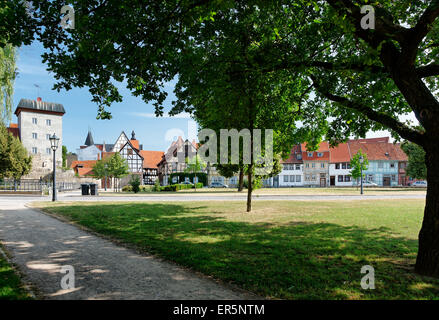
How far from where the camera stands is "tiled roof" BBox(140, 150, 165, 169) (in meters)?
→ 70.9

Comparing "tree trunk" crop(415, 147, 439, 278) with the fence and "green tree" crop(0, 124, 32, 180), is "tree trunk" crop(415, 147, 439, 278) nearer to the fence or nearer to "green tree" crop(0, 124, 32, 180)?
the fence

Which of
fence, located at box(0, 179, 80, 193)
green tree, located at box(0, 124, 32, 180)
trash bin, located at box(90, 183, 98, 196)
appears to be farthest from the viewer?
green tree, located at box(0, 124, 32, 180)

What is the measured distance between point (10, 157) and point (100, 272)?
42.9m

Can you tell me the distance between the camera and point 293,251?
22.4ft

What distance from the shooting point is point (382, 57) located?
5766mm

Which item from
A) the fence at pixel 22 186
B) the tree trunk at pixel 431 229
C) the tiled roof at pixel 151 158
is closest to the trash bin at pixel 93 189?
the fence at pixel 22 186

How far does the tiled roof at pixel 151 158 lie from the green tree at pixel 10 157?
1222 inches

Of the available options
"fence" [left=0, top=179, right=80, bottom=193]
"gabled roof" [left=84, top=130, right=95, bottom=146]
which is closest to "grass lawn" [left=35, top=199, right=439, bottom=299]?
"fence" [left=0, top=179, right=80, bottom=193]

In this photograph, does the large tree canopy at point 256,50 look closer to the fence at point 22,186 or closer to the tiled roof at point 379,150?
the fence at point 22,186

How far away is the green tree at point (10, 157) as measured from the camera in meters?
38.5

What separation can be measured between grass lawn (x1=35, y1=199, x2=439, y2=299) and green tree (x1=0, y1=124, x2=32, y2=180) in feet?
116

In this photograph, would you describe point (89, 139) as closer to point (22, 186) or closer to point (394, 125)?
point (22, 186)

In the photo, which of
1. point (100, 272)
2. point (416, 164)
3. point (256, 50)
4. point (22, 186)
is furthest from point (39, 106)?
point (416, 164)
